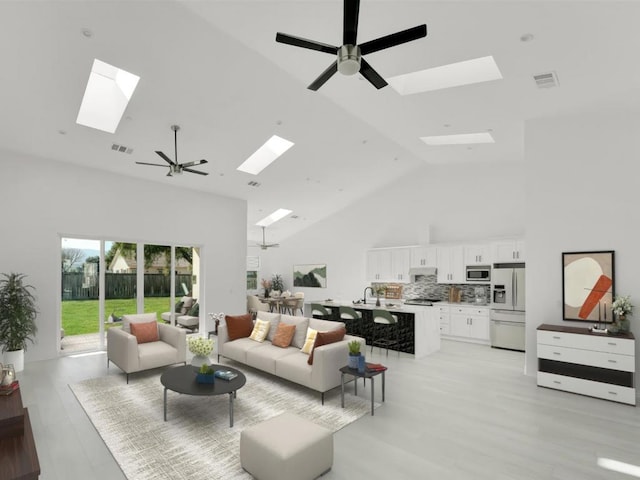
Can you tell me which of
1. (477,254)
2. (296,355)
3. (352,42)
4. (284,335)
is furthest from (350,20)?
(477,254)

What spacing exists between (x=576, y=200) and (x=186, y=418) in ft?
19.6

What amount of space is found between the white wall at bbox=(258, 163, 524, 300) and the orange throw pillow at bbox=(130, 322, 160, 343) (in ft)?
20.9

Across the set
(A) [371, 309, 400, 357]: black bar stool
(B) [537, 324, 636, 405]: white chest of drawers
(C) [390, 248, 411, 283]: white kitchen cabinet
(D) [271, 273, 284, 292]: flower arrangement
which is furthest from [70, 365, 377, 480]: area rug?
(D) [271, 273, 284, 292]: flower arrangement

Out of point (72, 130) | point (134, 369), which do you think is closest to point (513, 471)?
point (134, 369)

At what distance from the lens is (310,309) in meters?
8.03

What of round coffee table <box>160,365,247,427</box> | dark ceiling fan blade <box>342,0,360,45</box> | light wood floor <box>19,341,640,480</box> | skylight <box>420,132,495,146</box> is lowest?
light wood floor <box>19,341,640,480</box>

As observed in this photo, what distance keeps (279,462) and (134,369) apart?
3.43 meters

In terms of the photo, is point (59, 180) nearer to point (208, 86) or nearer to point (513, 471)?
point (208, 86)

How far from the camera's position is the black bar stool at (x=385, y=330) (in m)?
6.57

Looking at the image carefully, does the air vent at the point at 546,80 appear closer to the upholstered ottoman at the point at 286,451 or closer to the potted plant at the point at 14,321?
the upholstered ottoman at the point at 286,451

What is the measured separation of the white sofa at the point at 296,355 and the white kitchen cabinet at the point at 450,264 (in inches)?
167

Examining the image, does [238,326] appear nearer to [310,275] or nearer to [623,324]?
[623,324]

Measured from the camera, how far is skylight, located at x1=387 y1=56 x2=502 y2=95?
4.46 m

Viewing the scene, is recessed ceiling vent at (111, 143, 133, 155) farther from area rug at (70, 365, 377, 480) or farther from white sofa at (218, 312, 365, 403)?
area rug at (70, 365, 377, 480)
